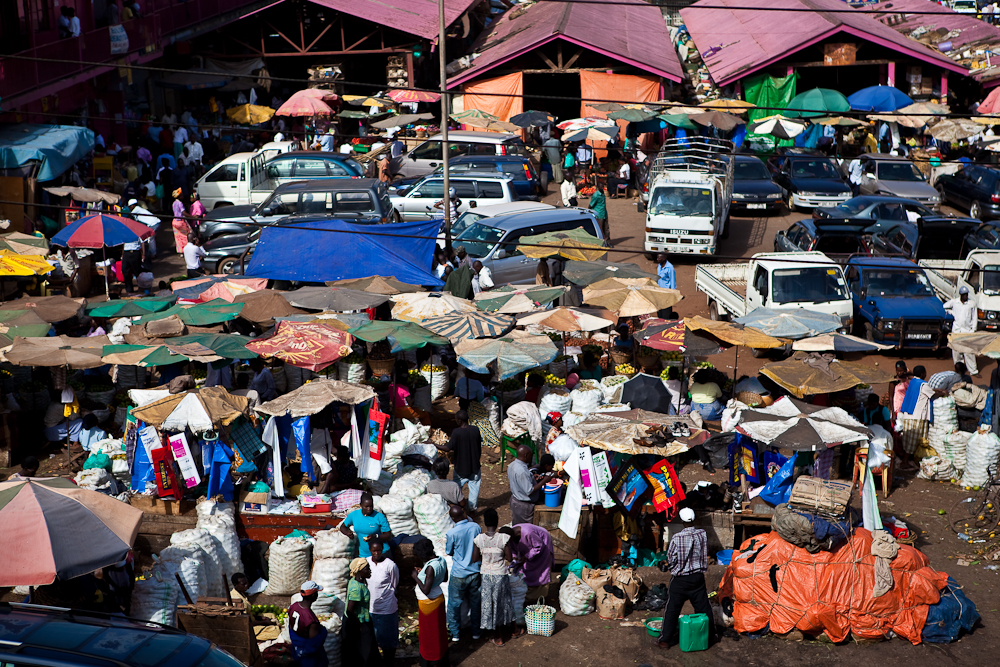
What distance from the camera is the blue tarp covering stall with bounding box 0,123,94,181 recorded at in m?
21.3

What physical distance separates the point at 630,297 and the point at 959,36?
35514mm

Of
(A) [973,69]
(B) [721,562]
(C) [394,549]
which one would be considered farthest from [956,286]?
(A) [973,69]

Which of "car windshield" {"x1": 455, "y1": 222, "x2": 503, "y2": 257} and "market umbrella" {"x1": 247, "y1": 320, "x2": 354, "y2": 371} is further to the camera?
"car windshield" {"x1": 455, "y1": 222, "x2": 503, "y2": 257}

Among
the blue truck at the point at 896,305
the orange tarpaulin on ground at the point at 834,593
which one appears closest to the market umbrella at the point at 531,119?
the blue truck at the point at 896,305

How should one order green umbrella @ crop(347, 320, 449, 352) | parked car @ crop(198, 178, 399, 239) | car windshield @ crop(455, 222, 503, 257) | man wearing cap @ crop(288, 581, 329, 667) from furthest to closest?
1. parked car @ crop(198, 178, 399, 239)
2. car windshield @ crop(455, 222, 503, 257)
3. green umbrella @ crop(347, 320, 449, 352)
4. man wearing cap @ crop(288, 581, 329, 667)

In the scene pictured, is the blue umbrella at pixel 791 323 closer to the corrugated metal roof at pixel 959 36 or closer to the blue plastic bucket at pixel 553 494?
the blue plastic bucket at pixel 553 494

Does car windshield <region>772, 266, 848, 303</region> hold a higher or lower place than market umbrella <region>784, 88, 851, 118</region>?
lower

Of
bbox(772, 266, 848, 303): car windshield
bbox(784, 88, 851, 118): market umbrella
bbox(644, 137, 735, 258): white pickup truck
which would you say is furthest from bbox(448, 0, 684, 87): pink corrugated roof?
bbox(772, 266, 848, 303): car windshield

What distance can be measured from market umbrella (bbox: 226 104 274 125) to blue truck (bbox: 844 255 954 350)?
2174cm

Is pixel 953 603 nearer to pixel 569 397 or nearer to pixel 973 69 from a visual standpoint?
pixel 569 397

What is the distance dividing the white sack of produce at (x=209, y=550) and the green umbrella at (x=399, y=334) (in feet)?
13.5

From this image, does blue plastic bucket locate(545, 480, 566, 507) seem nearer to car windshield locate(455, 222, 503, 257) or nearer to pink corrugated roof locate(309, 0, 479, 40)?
car windshield locate(455, 222, 503, 257)

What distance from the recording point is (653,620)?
10.1 metres

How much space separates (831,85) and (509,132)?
15.0 m
